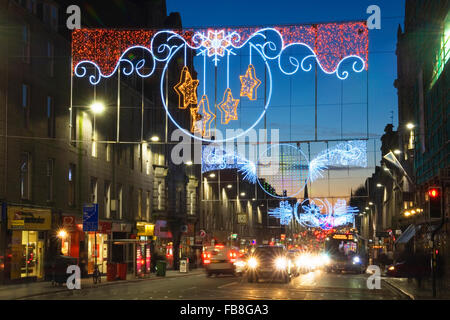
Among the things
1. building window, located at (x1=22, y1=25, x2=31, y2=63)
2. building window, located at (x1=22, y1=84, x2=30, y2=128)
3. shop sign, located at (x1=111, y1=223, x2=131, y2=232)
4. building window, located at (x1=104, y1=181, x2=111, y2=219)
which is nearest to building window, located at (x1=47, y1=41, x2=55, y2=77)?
building window, located at (x1=22, y1=25, x2=31, y2=63)

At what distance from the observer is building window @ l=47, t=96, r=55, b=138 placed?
1543 inches

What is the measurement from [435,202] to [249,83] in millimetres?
13480

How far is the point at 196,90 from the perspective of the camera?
38.6 m

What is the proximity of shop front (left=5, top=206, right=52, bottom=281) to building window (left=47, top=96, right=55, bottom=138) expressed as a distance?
4357mm

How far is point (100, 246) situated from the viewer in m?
47.3

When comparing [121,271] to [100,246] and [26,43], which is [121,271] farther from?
[26,43]

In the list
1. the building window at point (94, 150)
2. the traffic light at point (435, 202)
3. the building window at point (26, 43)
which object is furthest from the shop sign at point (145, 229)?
the traffic light at point (435, 202)

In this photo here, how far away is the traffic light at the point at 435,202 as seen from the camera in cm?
2409

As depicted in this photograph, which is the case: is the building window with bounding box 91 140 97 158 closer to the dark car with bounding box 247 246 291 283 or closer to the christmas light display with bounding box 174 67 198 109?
the christmas light display with bounding box 174 67 198 109

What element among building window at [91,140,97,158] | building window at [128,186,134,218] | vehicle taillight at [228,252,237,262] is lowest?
vehicle taillight at [228,252,237,262]

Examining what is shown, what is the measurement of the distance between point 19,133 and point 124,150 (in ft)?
55.8

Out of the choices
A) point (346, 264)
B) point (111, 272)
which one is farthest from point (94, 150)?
point (346, 264)
